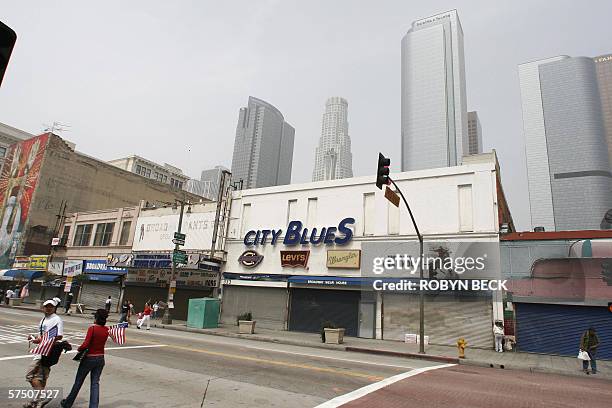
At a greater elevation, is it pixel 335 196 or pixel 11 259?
pixel 335 196

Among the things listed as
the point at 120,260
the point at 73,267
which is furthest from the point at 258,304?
the point at 73,267

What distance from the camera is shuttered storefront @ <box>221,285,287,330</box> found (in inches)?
1115

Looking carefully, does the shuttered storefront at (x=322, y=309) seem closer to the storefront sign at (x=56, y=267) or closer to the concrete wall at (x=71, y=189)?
the storefront sign at (x=56, y=267)

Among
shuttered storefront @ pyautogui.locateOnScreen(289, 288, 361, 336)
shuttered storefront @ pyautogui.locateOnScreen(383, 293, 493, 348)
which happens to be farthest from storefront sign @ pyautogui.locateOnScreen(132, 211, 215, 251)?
shuttered storefront @ pyautogui.locateOnScreen(383, 293, 493, 348)

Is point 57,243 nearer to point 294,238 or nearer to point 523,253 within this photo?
point 294,238

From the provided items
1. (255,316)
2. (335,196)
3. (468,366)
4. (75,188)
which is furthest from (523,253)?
(75,188)

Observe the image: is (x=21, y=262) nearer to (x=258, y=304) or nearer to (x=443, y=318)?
(x=258, y=304)

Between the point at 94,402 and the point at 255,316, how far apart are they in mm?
23082

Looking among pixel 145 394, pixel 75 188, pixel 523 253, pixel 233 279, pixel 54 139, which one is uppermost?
pixel 54 139

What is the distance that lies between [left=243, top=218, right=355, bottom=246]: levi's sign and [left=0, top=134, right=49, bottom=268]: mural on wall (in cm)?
3378

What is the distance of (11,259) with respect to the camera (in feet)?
158

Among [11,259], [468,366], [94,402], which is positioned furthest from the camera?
[11,259]

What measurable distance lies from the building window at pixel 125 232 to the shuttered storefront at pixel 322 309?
810 inches

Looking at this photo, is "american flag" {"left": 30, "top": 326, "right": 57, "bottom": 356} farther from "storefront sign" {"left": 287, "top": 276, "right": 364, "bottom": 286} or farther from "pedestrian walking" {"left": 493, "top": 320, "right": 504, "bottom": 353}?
"pedestrian walking" {"left": 493, "top": 320, "right": 504, "bottom": 353}
